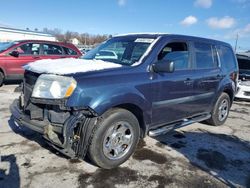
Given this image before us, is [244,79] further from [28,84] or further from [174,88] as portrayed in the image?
[28,84]

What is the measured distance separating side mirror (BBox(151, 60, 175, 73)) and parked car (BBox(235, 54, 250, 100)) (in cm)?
634

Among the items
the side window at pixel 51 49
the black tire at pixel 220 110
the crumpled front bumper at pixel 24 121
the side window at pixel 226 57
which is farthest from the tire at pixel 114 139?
the side window at pixel 51 49

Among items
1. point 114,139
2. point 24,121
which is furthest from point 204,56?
point 24,121

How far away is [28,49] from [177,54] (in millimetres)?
6884

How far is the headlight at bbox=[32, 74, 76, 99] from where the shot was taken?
10.4 ft

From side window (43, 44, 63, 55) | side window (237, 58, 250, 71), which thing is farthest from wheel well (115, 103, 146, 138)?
side window (237, 58, 250, 71)

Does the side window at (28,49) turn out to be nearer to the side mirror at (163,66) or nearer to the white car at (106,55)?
the white car at (106,55)

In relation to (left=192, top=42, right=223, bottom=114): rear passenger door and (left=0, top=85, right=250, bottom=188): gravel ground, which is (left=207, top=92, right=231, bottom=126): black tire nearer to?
(left=192, top=42, right=223, bottom=114): rear passenger door

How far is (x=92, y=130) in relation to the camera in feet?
10.8

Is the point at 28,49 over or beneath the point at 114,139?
over

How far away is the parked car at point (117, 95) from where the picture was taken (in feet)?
10.6

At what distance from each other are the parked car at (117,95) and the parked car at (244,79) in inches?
181

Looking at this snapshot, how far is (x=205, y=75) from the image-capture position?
5.06m

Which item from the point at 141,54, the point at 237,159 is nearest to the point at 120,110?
the point at 141,54
